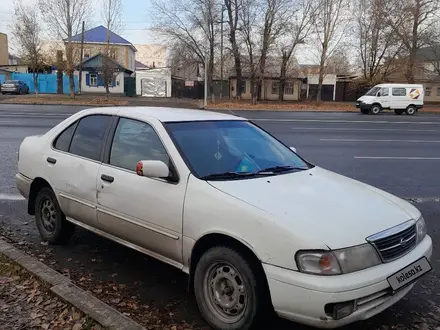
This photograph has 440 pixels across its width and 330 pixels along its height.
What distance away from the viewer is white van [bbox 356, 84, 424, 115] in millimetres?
33781

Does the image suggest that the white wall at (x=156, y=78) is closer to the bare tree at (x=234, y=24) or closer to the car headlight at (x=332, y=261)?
the bare tree at (x=234, y=24)

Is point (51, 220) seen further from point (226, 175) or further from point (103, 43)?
point (103, 43)

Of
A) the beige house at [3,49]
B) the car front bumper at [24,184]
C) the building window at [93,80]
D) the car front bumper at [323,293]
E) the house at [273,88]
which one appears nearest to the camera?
the car front bumper at [323,293]

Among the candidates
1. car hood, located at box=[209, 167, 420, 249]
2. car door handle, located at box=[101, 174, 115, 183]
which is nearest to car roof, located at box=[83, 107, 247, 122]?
car door handle, located at box=[101, 174, 115, 183]

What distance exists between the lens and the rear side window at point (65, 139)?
474 centimetres

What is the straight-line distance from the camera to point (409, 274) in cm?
306

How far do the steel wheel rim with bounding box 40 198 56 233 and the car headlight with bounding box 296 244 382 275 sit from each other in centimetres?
309

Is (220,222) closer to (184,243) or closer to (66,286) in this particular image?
(184,243)

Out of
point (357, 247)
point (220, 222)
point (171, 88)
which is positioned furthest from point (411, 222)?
point (171, 88)

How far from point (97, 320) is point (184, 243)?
0.81m

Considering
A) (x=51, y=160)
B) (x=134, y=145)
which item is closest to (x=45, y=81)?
(x=51, y=160)

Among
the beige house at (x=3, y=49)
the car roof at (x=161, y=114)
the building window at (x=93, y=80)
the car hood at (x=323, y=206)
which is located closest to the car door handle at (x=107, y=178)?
the car roof at (x=161, y=114)

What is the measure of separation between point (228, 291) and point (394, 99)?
3414cm

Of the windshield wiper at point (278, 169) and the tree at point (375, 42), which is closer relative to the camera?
the windshield wiper at point (278, 169)
